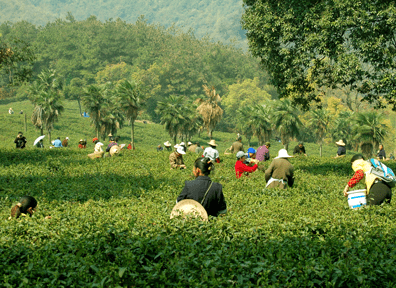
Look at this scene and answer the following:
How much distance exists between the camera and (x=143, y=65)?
123 metres

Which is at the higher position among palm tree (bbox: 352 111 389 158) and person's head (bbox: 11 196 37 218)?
person's head (bbox: 11 196 37 218)

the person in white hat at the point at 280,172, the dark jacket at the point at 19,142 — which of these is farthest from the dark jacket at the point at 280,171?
→ the dark jacket at the point at 19,142

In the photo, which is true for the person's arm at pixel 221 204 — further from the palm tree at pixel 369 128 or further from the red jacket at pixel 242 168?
the palm tree at pixel 369 128

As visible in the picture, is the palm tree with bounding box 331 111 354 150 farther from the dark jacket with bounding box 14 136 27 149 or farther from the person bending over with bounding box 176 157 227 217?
the person bending over with bounding box 176 157 227 217

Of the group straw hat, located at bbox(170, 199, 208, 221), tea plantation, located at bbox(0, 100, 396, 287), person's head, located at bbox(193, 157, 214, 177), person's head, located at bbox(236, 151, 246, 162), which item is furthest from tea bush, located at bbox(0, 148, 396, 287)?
person's head, located at bbox(236, 151, 246, 162)

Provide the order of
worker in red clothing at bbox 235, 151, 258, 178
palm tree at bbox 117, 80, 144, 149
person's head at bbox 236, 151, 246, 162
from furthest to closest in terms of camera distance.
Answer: palm tree at bbox 117, 80, 144, 149
worker in red clothing at bbox 235, 151, 258, 178
person's head at bbox 236, 151, 246, 162

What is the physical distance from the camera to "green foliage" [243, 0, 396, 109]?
58.5ft

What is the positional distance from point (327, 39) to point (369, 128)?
27.5 m

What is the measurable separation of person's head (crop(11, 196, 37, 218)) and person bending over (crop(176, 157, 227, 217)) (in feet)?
13.2

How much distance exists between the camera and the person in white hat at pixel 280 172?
12109 mm

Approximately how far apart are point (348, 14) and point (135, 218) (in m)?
14.8

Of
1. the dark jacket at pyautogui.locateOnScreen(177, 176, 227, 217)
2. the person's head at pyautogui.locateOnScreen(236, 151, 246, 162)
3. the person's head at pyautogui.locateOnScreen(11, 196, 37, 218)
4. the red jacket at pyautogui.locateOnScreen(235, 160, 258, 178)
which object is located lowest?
the red jacket at pyautogui.locateOnScreen(235, 160, 258, 178)

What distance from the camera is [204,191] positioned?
24.3 feet

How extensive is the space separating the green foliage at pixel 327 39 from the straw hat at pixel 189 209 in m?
13.0
